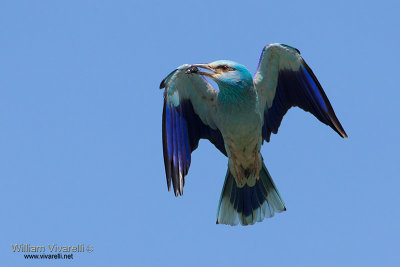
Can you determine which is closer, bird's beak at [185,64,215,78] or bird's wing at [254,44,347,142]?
bird's beak at [185,64,215,78]

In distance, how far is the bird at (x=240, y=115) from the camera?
9484mm

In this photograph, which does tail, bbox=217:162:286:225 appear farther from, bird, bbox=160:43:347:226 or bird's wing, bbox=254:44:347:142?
bird's wing, bbox=254:44:347:142

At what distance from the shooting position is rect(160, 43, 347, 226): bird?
31.1ft

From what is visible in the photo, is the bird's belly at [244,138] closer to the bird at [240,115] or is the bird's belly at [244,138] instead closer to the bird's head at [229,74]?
the bird at [240,115]

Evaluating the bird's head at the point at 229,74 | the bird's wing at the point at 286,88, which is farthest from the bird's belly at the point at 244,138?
the bird's wing at the point at 286,88

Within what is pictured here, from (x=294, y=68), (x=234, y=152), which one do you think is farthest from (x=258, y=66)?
(x=234, y=152)

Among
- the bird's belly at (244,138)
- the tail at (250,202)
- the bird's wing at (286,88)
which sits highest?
the bird's wing at (286,88)

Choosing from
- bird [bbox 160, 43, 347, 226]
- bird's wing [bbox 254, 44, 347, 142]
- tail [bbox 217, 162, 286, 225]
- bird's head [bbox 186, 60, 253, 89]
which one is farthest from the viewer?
tail [bbox 217, 162, 286, 225]

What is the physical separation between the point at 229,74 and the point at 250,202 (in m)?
2.16

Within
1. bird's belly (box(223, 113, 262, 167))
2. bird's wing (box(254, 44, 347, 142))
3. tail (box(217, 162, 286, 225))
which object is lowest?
tail (box(217, 162, 286, 225))

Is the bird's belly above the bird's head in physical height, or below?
below

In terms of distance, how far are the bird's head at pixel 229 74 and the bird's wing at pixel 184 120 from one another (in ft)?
1.77

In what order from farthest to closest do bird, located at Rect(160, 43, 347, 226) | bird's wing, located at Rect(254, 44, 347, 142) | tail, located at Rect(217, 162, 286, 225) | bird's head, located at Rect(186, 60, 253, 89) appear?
tail, located at Rect(217, 162, 286, 225) → bird's wing, located at Rect(254, 44, 347, 142) → bird, located at Rect(160, 43, 347, 226) → bird's head, located at Rect(186, 60, 253, 89)

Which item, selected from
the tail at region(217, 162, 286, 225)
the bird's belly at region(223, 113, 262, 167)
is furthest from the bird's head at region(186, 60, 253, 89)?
the tail at region(217, 162, 286, 225)
